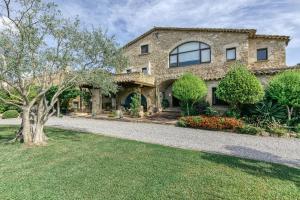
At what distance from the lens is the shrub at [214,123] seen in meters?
13.7

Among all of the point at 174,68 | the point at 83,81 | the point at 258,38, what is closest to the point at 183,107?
the point at 174,68

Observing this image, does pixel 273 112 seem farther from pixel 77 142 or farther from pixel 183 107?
pixel 77 142

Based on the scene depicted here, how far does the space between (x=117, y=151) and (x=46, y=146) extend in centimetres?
329

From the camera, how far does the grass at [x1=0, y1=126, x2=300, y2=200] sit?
5.14 metres

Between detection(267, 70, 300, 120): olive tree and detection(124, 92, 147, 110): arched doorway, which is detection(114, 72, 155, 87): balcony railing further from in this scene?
detection(267, 70, 300, 120): olive tree

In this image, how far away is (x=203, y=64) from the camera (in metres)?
22.0

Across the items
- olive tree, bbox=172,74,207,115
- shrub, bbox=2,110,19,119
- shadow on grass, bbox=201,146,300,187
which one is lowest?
shadow on grass, bbox=201,146,300,187

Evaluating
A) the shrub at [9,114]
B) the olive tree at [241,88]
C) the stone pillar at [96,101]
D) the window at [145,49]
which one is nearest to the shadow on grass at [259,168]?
the olive tree at [241,88]

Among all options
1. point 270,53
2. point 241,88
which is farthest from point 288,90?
point 270,53

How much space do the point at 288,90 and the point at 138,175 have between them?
11269 mm

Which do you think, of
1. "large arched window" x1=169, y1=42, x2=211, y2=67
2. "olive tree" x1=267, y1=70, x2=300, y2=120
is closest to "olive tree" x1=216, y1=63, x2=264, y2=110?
"olive tree" x1=267, y1=70, x2=300, y2=120

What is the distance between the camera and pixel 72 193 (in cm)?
516

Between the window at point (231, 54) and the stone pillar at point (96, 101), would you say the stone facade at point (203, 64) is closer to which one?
the window at point (231, 54)

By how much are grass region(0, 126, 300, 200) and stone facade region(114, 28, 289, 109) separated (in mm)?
13491
